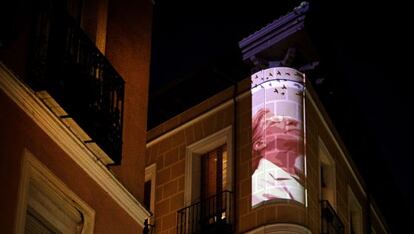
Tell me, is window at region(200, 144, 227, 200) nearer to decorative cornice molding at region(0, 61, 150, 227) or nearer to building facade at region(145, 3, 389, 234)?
building facade at region(145, 3, 389, 234)

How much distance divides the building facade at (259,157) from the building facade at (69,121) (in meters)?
6.33

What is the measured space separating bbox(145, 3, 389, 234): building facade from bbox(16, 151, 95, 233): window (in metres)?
7.85

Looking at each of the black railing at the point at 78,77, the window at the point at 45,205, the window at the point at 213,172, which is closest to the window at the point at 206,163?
the window at the point at 213,172

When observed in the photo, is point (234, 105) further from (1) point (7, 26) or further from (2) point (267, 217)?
(1) point (7, 26)

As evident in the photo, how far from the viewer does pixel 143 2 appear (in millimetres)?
17766

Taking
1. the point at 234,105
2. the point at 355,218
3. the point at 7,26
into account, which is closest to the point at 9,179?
the point at 7,26

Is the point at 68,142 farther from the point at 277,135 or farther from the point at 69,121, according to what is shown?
the point at 277,135

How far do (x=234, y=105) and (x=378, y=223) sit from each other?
6.38m

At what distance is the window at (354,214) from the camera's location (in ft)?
85.9

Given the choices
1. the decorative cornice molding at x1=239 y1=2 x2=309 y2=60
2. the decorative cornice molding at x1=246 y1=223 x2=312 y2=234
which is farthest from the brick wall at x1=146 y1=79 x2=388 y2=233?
the decorative cornice molding at x1=239 y1=2 x2=309 y2=60

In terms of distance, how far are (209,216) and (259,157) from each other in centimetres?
169

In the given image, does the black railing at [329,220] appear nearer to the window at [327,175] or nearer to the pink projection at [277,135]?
the window at [327,175]

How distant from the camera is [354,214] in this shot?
87.5 ft

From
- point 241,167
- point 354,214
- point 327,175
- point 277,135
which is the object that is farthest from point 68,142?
point 354,214
